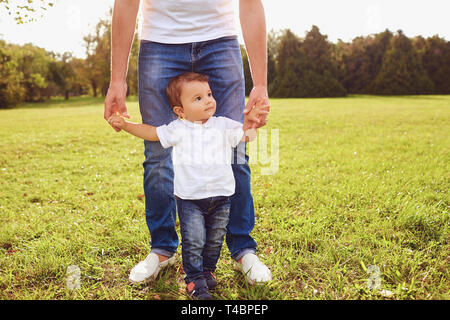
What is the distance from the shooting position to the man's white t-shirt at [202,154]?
1909 millimetres

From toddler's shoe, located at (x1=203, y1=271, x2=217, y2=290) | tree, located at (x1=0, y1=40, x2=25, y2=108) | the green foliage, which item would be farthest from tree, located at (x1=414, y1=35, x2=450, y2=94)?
tree, located at (x1=0, y1=40, x2=25, y2=108)

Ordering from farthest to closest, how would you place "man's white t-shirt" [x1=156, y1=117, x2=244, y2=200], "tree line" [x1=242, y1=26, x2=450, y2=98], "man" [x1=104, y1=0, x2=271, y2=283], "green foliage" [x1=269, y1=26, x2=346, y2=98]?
"tree line" [x1=242, y1=26, x2=450, y2=98] → "green foliage" [x1=269, y1=26, x2=346, y2=98] → "man" [x1=104, y1=0, x2=271, y2=283] → "man's white t-shirt" [x1=156, y1=117, x2=244, y2=200]

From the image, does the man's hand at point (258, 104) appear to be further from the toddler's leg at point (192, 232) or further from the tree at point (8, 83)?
the tree at point (8, 83)

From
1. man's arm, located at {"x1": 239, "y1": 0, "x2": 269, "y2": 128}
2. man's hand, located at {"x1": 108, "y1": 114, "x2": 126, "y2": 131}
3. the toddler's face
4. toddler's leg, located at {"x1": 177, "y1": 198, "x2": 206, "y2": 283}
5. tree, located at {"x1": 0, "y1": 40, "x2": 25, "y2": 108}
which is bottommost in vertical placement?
toddler's leg, located at {"x1": 177, "y1": 198, "x2": 206, "y2": 283}

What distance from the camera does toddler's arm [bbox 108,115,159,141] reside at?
80.4 inches

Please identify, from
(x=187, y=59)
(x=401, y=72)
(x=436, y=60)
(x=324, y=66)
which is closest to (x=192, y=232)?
(x=187, y=59)

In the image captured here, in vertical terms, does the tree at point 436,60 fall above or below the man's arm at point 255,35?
above

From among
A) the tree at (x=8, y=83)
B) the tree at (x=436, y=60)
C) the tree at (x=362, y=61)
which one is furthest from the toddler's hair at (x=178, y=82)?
the tree at (x=436, y=60)

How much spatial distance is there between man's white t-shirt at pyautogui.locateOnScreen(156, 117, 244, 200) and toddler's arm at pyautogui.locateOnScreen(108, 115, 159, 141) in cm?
7

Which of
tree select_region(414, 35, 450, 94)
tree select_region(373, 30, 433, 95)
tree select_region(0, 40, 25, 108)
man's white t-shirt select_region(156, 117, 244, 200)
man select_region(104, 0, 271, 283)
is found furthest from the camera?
tree select_region(414, 35, 450, 94)

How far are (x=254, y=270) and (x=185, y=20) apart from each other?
1.62 metres

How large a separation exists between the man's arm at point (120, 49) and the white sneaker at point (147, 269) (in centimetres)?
91

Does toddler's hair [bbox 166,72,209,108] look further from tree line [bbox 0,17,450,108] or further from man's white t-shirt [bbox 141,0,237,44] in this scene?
tree line [bbox 0,17,450,108]
